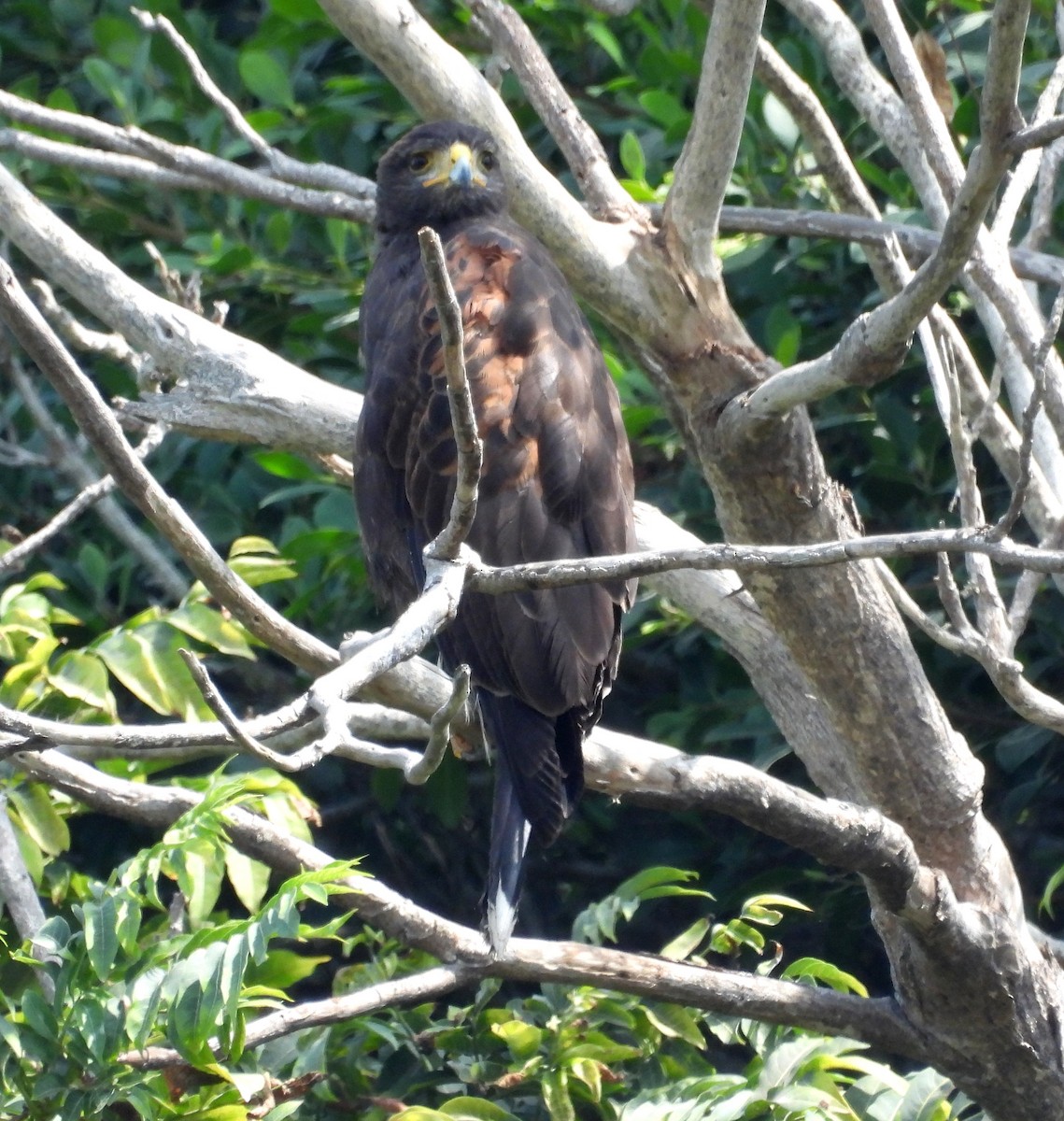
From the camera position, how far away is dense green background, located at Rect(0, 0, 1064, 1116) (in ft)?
11.2

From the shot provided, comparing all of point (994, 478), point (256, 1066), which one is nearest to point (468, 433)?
point (256, 1066)

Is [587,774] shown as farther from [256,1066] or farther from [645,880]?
[256,1066]

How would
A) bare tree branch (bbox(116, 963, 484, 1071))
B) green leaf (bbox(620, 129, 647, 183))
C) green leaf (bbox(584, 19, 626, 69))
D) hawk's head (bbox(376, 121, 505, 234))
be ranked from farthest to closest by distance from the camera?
green leaf (bbox(584, 19, 626, 69))
green leaf (bbox(620, 129, 647, 183))
hawk's head (bbox(376, 121, 505, 234))
bare tree branch (bbox(116, 963, 484, 1071))

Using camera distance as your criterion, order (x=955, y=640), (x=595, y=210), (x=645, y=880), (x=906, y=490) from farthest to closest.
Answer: (x=906, y=490), (x=595, y=210), (x=645, y=880), (x=955, y=640)

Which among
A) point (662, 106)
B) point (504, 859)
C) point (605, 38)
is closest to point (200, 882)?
point (504, 859)

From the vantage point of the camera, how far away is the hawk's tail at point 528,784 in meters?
2.61

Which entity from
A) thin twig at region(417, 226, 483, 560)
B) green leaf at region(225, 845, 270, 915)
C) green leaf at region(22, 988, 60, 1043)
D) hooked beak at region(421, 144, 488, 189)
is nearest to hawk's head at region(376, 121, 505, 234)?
hooked beak at region(421, 144, 488, 189)

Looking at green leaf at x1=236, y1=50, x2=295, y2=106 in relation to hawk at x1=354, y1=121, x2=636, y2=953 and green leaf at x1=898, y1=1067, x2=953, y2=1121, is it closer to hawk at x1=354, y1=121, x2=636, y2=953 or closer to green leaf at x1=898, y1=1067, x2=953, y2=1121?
hawk at x1=354, y1=121, x2=636, y2=953

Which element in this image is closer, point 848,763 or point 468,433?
point 468,433

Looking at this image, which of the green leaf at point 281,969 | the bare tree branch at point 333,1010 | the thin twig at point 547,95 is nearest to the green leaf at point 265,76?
the thin twig at point 547,95

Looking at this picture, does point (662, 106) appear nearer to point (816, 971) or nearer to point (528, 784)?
point (528, 784)

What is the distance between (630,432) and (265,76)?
52.9 inches

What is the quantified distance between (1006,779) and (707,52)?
1.82 meters

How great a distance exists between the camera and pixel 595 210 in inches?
112
